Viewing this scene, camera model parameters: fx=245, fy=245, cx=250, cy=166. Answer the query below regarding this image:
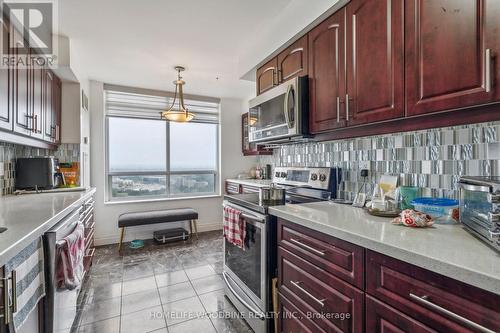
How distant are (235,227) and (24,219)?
4.19 feet

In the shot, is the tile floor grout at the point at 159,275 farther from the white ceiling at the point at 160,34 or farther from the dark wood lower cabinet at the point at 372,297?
the white ceiling at the point at 160,34

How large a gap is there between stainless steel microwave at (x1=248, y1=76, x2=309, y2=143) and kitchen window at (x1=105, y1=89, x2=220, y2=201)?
2.21 m

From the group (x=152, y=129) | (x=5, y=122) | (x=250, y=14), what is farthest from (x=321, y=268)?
(x=152, y=129)

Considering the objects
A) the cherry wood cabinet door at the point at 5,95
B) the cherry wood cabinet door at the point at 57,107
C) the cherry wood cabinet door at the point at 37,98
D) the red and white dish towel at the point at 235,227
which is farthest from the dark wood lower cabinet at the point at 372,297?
the cherry wood cabinet door at the point at 57,107

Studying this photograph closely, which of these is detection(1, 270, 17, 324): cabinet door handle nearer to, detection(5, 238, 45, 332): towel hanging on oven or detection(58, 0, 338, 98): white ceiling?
detection(5, 238, 45, 332): towel hanging on oven

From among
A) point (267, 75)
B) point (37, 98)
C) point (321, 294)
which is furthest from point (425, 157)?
point (37, 98)

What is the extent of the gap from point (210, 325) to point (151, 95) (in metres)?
3.47

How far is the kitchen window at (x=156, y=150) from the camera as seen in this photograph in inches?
153

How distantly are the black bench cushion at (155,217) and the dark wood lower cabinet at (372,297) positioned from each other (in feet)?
8.19

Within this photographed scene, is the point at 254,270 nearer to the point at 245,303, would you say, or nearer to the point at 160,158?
the point at 245,303

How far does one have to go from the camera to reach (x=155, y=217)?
3.54 m

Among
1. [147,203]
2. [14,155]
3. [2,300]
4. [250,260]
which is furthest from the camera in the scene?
[147,203]

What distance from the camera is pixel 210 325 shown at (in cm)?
183

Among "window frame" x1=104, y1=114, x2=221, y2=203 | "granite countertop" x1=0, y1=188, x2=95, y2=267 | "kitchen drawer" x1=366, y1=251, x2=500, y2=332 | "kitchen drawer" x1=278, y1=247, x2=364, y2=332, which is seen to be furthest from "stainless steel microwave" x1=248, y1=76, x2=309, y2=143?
"window frame" x1=104, y1=114, x2=221, y2=203
